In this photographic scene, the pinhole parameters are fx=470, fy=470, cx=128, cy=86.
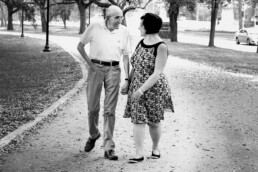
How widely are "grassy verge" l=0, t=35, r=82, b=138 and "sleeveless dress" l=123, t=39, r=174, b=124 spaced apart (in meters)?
2.36

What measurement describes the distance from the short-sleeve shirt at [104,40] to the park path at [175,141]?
49.2 inches

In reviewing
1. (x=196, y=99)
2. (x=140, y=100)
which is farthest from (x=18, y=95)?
(x=140, y=100)

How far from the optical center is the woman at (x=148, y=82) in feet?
17.3

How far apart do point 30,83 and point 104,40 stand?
718cm

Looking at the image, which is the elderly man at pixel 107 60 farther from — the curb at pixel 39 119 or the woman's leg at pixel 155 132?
the curb at pixel 39 119

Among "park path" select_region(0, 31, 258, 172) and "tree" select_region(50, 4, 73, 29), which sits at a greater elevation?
"tree" select_region(50, 4, 73, 29)

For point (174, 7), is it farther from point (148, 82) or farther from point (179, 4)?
point (148, 82)

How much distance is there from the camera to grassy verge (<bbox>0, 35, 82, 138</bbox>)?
27.3 ft

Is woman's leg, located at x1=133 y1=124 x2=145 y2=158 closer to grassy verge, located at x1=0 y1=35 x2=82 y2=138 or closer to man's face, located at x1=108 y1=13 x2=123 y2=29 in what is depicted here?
man's face, located at x1=108 y1=13 x2=123 y2=29

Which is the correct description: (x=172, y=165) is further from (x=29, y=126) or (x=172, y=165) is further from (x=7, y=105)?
(x=7, y=105)

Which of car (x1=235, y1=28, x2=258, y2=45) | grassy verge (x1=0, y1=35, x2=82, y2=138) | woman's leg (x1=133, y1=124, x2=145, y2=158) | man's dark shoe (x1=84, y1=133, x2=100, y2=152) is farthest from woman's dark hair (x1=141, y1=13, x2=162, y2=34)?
car (x1=235, y1=28, x2=258, y2=45)

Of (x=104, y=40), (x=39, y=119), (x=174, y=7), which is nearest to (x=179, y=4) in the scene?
(x=174, y=7)

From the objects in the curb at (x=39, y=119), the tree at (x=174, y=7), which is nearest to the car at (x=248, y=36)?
the tree at (x=174, y=7)

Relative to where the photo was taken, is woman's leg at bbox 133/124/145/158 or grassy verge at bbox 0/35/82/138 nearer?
woman's leg at bbox 133/124/145/158
